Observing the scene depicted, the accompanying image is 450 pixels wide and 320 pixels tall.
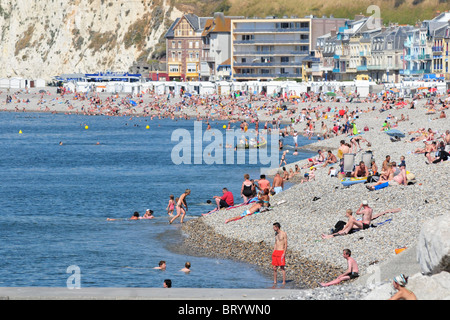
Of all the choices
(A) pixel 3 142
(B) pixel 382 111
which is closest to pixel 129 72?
(A) pixel 3 142

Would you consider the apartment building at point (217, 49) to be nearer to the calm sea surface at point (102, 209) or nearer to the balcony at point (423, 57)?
the balcony at point (423, 57)

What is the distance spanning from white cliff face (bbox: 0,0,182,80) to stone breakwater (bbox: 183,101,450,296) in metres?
113

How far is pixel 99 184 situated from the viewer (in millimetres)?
41781

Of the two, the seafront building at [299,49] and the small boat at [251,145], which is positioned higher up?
the seafront building at [299,49]

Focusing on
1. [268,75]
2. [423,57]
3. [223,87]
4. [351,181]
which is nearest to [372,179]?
[351,181]

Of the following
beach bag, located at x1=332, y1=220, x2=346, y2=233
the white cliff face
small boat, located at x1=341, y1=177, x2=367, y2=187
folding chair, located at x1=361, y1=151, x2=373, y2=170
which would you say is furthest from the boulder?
the white cliff face

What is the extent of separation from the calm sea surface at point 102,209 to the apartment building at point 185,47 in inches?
2340

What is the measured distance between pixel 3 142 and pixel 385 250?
183 feet

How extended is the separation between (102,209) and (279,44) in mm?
87045

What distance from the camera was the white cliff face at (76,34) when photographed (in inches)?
5561

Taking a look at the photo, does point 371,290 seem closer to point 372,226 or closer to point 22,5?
point 372,226

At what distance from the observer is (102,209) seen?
109 feet

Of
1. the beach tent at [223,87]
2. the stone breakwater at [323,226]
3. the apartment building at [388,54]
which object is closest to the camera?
the stone breakwater at [323,226]

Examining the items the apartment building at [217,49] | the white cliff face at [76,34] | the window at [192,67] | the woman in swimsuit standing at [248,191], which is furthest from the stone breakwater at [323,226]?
the white cliff face at [76,34]
